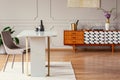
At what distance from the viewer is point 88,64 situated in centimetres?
604

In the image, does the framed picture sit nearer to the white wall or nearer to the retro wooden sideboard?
the white wall

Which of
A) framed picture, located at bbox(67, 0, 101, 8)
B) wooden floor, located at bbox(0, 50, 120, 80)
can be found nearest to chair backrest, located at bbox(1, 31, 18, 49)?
wooden floor, located at bbox(0, 50, 120, 80)

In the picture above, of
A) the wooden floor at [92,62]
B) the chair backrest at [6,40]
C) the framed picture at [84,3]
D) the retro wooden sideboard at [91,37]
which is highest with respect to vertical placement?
the framed picture at [84,3]

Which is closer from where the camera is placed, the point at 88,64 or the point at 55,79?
the point at 55,79

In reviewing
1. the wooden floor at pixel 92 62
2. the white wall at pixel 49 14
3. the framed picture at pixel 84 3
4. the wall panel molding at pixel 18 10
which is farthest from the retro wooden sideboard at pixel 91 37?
the wall panel molding at pixel 18 10

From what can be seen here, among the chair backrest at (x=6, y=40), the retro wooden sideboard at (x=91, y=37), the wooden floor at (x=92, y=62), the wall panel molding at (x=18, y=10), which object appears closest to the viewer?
the wooden floor at (x=92, y=62)

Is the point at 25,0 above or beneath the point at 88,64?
above

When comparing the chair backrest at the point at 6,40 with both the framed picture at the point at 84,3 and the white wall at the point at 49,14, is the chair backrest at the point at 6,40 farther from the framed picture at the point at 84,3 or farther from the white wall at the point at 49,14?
the framed picture at the point at 84,3

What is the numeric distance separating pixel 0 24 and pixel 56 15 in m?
1.50

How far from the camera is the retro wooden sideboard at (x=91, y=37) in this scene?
25.1 feet

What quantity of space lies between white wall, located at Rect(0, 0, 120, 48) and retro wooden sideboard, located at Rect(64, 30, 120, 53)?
378mm

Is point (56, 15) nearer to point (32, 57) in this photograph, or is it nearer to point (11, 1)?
point (11, 1)

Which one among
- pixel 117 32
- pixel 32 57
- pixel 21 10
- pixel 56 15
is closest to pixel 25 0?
pixel 21 10

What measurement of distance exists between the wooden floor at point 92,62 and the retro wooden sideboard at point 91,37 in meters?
0.27
